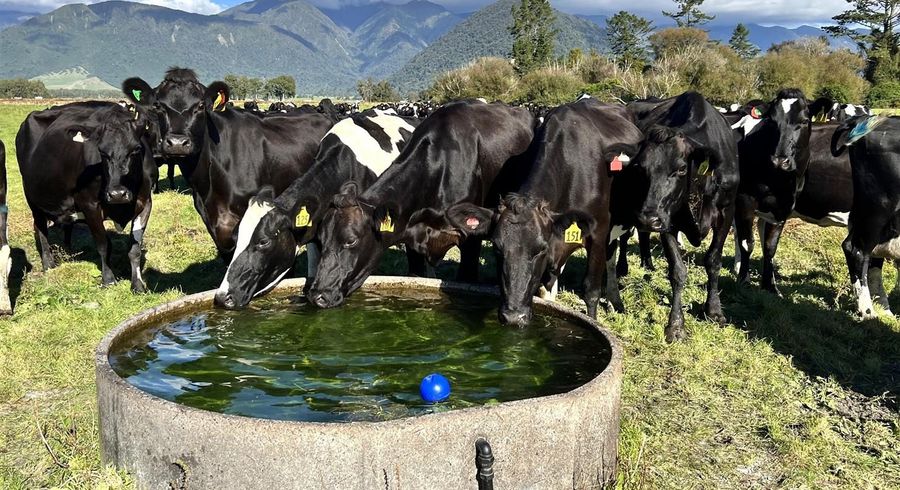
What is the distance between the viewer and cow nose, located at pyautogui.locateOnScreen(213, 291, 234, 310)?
5133mm

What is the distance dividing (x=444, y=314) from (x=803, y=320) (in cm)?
376

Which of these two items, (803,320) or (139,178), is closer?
(803,320)

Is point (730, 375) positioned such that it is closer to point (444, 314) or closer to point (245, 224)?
point (444, 314)

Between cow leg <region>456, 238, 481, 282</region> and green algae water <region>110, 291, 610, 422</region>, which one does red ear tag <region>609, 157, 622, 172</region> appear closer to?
cow leg <region>456, 238, 481, 282</region>

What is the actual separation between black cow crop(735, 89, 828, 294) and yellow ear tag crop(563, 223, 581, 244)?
3168 mm

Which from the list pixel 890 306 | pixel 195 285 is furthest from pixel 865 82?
pixel 195 285

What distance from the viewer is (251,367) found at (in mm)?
4152

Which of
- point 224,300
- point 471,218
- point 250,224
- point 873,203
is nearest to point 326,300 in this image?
point 224,300

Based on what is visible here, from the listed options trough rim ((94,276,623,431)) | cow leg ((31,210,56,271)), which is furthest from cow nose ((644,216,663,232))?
cow leg ((31,210,56,271))

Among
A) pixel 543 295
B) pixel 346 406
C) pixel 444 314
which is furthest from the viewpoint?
pixel 543 295

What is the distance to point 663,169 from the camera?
571 centimetres

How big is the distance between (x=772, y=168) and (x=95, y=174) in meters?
7.18

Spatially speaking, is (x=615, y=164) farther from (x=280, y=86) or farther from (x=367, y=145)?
(x=280, y=86)

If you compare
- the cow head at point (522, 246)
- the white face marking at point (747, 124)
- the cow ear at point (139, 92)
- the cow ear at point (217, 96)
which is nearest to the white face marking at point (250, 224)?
the cow ear at point (217, 96)
